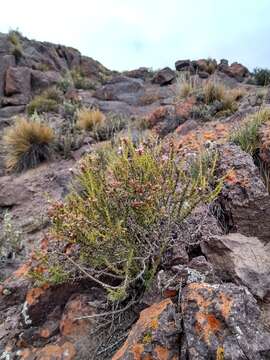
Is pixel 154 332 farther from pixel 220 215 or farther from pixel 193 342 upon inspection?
pixel 220 215

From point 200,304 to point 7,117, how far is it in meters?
10.8

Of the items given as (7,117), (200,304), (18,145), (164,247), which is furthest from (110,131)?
(200,304)

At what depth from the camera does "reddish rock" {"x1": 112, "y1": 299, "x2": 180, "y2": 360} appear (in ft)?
5.61

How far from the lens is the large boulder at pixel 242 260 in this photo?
219 centimetres

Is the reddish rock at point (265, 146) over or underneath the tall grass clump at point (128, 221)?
over

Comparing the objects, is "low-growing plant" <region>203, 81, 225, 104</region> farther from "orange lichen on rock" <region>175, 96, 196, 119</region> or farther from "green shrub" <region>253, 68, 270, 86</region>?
"green shrub" <region>253, 68, 270, 86</region>

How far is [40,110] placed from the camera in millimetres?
11086

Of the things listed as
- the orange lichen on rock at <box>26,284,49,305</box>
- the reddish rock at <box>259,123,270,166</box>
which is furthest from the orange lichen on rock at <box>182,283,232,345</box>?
the reddish rock at <box>259,123,270,166</box>

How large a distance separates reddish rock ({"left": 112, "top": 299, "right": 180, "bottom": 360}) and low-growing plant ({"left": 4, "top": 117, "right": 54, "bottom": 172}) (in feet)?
18.2

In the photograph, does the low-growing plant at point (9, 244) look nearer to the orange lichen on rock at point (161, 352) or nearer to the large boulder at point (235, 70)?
the orange lichen on rock at point (161, 352)

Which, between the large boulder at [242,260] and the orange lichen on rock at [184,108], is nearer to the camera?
the large boulder at [242,260]

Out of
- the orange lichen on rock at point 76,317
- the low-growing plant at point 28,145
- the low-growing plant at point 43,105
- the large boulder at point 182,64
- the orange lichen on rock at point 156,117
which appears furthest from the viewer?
the large boulder at point 182,64

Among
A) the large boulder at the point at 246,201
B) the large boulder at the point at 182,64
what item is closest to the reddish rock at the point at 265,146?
the large boulder at the point at 246,201

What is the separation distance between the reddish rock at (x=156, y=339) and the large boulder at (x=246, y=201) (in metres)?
1.24
